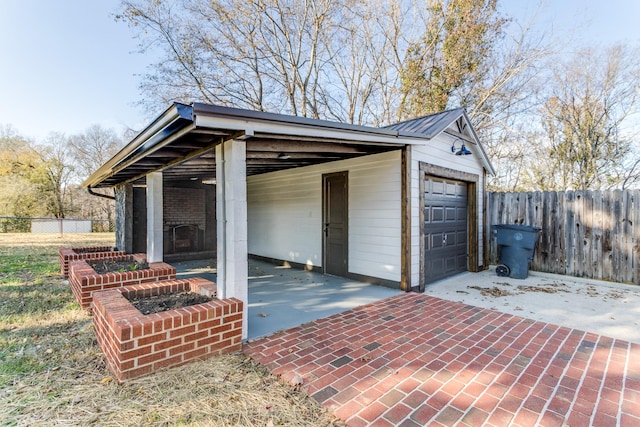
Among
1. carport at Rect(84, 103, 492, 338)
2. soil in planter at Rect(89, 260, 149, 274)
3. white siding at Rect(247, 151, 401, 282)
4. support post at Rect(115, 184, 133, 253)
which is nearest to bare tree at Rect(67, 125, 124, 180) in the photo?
support post at Rect(115, 184, 133, 253)

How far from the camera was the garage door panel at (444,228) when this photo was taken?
5.61 meters

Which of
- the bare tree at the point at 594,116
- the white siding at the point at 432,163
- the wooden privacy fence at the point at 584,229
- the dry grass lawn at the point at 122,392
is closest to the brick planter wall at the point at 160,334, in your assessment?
the dry grass lawn at the point at 122,392

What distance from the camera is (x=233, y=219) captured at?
9.93 ft

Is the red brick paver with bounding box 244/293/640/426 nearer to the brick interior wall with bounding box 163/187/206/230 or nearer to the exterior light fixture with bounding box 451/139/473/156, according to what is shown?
the exterior light fixture with bounding box 451/139/473/156

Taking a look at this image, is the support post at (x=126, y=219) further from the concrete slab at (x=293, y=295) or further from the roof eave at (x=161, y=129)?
the roof eave at (x=161, y=129)

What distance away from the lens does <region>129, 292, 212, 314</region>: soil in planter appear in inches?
118

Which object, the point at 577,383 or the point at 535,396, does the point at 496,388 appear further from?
the point at 577,383

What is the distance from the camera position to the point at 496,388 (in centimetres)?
226

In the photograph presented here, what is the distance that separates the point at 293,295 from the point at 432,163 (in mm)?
3451

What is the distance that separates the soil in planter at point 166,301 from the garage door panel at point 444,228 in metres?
3.82

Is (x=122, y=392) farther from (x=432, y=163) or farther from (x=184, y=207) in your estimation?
(x=184, y=207)

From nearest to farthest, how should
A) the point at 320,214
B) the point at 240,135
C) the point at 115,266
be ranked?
the point at 240,135
the point at 115,266
the point at 320,214

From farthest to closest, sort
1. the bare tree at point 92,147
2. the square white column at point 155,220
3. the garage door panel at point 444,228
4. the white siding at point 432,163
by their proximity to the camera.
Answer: the bare tree at point 92,147 → the garage door panel at point 444,228 → the square white column at point 155,220 → the white siding at point 432,163

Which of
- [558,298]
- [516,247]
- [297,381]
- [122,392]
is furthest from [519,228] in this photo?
[122,392]
